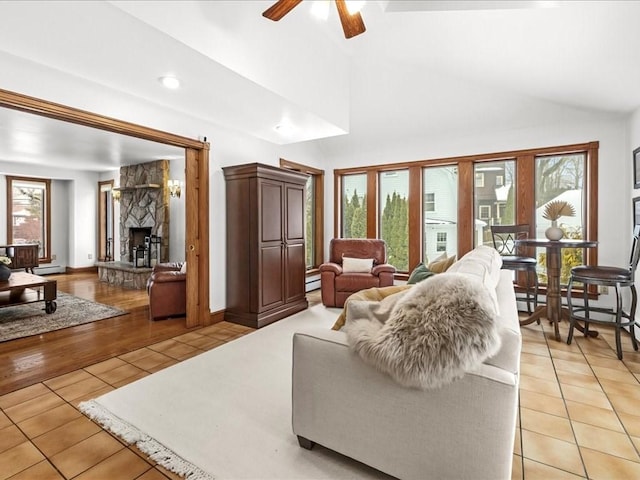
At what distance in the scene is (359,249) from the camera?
512 centimetres

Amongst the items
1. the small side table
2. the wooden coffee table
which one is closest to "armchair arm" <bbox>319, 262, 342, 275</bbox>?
the small side table

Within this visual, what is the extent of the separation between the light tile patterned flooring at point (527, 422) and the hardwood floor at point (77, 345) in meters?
0.18

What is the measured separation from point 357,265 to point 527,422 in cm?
297

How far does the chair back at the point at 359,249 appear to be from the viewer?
199 inches

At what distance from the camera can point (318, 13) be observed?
1.99 meters

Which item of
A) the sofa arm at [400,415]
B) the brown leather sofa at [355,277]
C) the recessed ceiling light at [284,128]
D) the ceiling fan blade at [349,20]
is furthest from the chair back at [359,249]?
the sofa arm at [400,415]

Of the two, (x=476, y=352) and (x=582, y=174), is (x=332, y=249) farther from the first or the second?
(x=476, y=352)

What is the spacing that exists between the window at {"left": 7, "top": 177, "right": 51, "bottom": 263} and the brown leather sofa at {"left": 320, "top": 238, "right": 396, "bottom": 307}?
714cm

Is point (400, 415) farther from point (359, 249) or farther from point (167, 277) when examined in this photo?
point (359, 249)

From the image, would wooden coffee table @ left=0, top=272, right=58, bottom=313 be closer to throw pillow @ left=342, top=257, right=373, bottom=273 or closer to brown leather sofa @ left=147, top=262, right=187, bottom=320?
brown leather sofa @ left=147, top=262, right=187, bottom=320

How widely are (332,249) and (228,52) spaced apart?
3295 mm

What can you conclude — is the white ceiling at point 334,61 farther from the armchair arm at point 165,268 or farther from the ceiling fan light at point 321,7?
the armchair arm at point 165,268

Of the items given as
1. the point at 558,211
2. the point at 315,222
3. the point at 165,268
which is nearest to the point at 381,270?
the point at 315,222

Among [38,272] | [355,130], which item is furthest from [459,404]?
[38,272]
